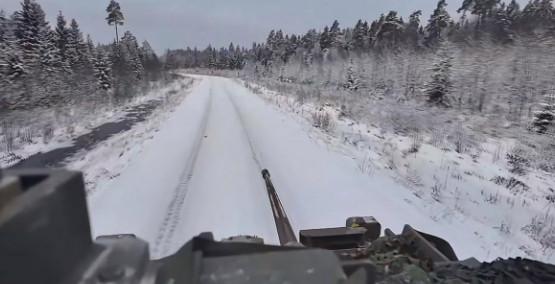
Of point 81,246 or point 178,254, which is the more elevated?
point 81,246

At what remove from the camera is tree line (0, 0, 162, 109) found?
76.0 feet

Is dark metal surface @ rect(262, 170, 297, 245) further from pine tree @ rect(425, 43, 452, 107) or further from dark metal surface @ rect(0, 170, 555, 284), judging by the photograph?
pine tree @ rect(425, 43, 452, 107)

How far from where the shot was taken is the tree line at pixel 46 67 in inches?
912

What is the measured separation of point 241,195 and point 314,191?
1387mm

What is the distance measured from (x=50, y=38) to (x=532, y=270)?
39081 millimetres

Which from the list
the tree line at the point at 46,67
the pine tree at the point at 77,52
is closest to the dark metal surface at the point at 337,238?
the tree line at the point at 46,67

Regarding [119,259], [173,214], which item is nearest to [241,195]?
[173,214]

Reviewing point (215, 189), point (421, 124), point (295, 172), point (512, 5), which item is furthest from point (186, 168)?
point (512, 5)

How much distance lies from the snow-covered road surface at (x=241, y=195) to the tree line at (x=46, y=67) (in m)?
17.9

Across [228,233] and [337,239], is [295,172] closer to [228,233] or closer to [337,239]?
[228,233]

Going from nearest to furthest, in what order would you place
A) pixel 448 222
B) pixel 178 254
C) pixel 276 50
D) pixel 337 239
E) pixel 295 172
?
pixel 178 254
pixel 337 239
pixel 448 222
pixel 295 172
pixel 276 50

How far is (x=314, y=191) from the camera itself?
659cm

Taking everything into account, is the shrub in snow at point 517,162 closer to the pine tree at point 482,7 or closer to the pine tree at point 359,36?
the pine tree at point 359,36

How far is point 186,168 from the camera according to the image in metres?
7.74
